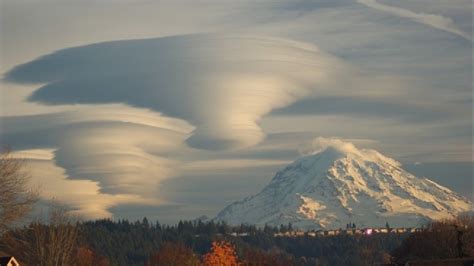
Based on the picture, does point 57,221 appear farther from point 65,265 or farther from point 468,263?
point 468,263

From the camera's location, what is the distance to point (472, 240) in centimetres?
19912

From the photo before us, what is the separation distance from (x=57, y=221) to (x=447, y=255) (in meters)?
59.7

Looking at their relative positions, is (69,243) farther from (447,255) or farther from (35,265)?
(447,255)

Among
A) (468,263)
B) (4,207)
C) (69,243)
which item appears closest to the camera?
(4,207)

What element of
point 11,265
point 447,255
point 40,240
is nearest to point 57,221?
point 40,240

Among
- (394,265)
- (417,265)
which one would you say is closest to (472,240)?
(394,265)

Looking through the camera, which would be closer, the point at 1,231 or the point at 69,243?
the point at 1,231

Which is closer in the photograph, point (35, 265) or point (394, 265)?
point (394, 265)

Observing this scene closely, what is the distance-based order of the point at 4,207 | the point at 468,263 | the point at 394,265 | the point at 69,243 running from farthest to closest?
the point at 69,243
the point at 394,265
the point at 468,263
the point at 4,207

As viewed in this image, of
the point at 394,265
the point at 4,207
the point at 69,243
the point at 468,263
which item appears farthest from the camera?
the point at 69,243

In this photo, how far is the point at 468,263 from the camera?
15550 cm

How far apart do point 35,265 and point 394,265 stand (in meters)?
53.3

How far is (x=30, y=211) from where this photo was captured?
476ft

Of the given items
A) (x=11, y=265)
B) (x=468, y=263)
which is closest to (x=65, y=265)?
(x=11, y=265)
